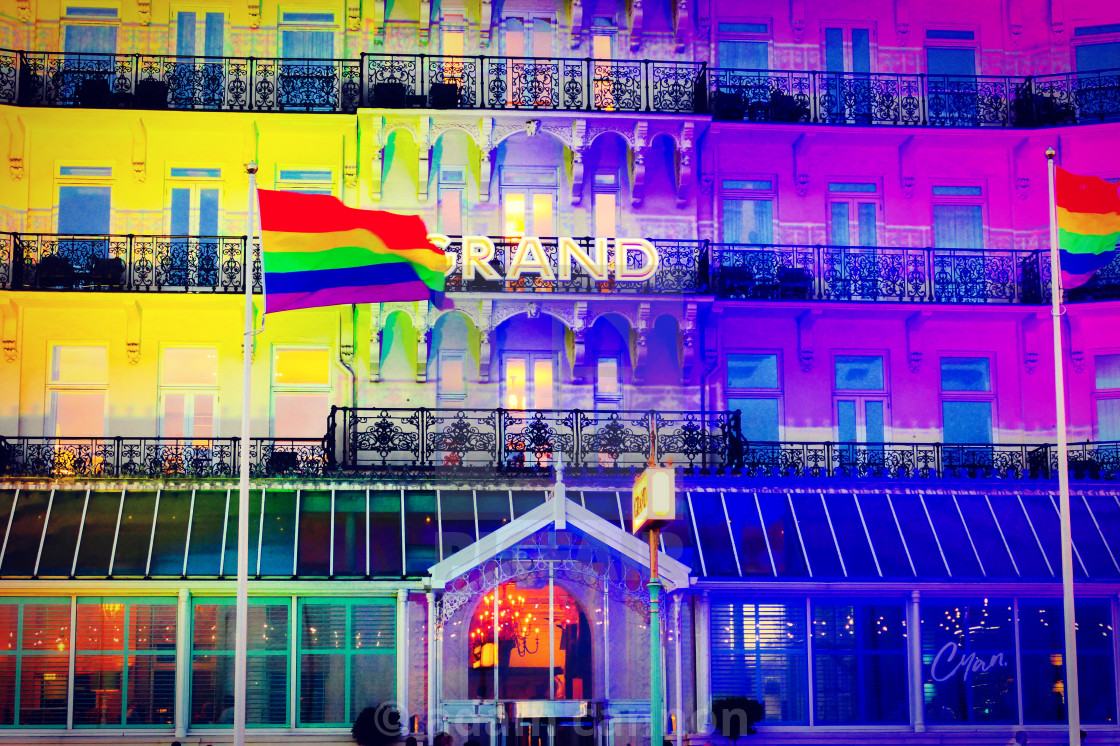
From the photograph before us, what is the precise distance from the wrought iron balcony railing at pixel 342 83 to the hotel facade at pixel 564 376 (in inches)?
4.0

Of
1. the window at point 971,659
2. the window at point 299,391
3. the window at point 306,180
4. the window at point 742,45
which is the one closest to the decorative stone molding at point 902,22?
the window at point 742,45

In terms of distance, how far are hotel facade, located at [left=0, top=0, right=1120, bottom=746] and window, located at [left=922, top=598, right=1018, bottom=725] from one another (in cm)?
7

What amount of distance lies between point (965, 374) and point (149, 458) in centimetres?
1606

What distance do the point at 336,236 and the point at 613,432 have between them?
21.9 feet

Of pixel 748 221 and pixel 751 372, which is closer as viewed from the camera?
pixel 751 372

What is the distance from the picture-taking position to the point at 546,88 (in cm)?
2844

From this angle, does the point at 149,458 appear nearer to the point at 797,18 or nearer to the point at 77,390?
the point at 77,390

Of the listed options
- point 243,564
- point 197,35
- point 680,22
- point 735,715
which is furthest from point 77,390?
point 680,22

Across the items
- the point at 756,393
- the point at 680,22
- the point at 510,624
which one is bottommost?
the point at 510,624

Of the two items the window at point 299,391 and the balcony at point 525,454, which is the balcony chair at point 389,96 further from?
the balcony at point 525,454

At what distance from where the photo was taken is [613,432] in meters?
27.2

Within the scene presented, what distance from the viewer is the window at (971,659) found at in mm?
25844

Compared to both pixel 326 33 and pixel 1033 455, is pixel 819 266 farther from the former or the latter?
pixel 326 33

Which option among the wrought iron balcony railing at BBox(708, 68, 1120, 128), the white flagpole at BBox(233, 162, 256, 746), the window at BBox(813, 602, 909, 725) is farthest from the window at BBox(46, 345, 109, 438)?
the window at BBox(813, 602, 909, 725)
